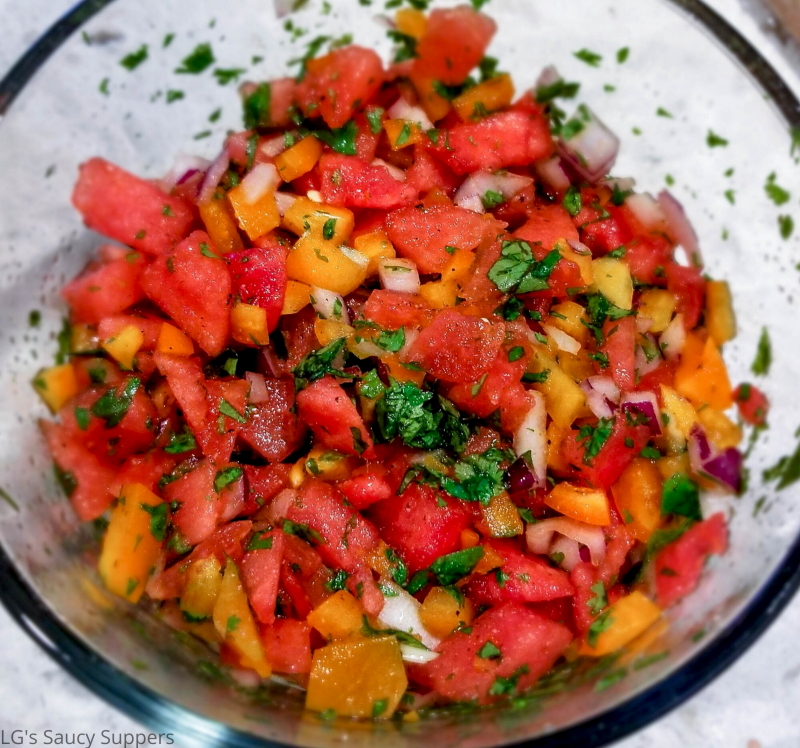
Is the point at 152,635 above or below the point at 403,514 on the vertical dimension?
below

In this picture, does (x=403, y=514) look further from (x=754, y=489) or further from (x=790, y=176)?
(x=790, y=176)

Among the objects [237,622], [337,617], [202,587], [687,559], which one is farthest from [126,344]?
[687,559]

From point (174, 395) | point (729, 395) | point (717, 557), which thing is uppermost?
point (729, 395)

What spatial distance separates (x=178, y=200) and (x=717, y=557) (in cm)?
158

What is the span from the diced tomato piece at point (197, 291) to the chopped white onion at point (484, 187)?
636 millimetres

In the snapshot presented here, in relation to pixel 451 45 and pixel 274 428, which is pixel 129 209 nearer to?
pixel 274 428

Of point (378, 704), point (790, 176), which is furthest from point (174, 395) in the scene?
point (790, 176)

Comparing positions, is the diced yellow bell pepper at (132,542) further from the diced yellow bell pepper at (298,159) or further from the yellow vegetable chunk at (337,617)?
the diced yellow bell pepper at (298,159)

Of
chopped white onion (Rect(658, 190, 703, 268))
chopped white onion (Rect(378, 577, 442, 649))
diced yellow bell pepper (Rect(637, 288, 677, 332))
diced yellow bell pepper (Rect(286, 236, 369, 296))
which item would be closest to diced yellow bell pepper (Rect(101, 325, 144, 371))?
diced yellow bell pepper (Rect(286, 236, 369, 296))

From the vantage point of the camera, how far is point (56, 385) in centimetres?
176

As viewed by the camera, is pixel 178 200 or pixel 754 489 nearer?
pixel 754 489

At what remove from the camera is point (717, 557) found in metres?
1.52

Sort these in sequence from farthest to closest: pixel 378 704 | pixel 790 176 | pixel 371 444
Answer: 1. pixel 790 176
2. pixel 371 444
3. pixel 378 704

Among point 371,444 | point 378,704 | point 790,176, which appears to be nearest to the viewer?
point 378,704
